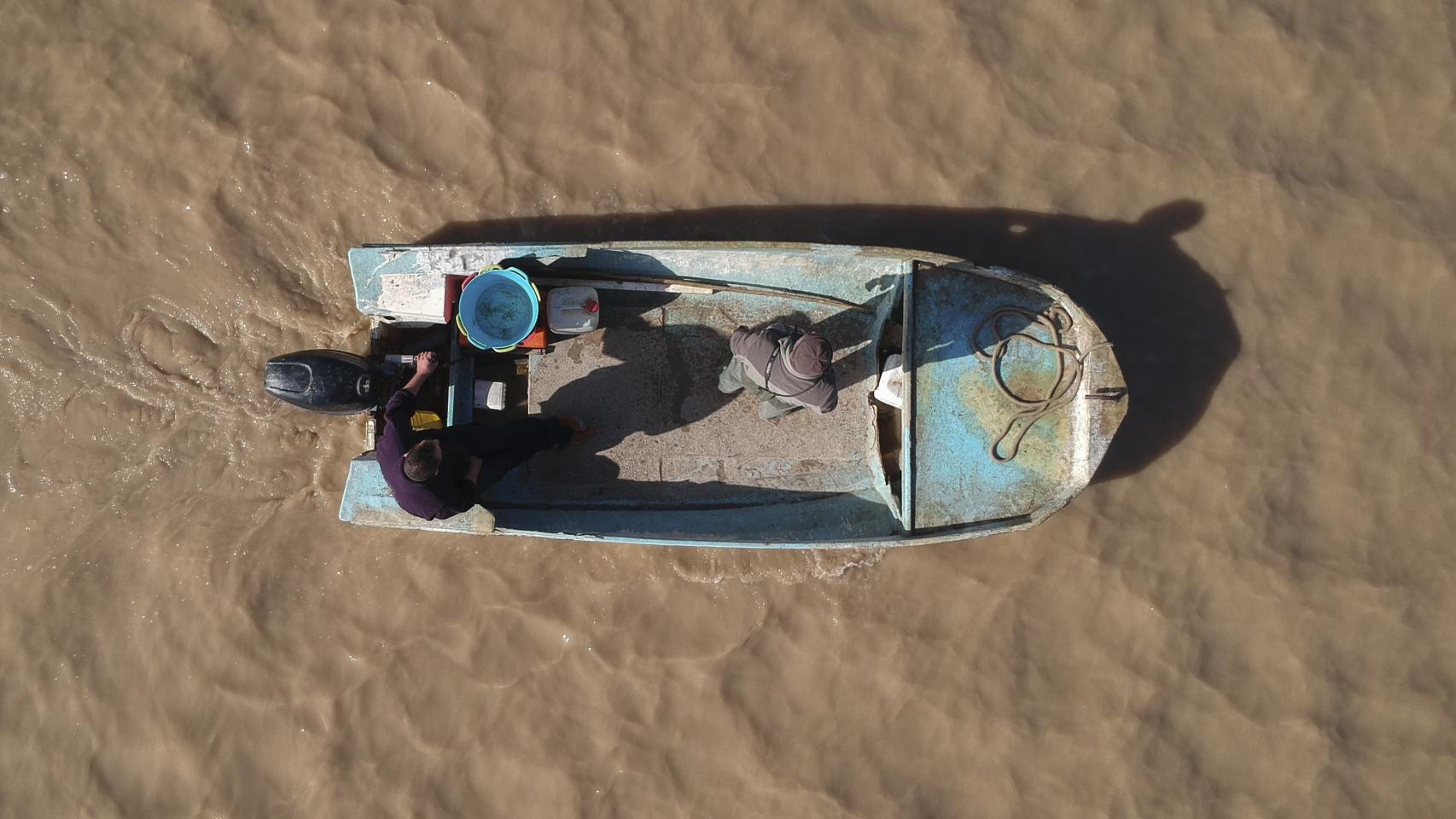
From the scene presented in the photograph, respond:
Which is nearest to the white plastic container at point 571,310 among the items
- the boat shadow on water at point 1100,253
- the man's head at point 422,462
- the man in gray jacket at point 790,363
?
the boat shadow on water at point 1100,253

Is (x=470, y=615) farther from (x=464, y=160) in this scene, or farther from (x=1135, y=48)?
(x=1135, y=48)

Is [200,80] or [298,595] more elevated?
[200,80]

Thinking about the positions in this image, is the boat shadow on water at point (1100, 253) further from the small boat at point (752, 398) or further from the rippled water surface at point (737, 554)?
the small boat at point (752, 398)

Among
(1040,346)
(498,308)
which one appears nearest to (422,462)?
(498,308)

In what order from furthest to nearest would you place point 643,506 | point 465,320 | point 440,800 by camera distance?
point 440,800, point 643,506, point 465,320

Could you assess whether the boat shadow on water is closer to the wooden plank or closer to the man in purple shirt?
the wooden plank

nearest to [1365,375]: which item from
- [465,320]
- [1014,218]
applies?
[1014,218]

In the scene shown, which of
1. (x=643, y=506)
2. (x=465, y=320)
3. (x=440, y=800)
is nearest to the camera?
(x=465, y=320)

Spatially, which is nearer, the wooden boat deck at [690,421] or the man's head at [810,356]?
the man's head at [810,356]

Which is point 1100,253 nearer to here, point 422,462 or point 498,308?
point 498,308
